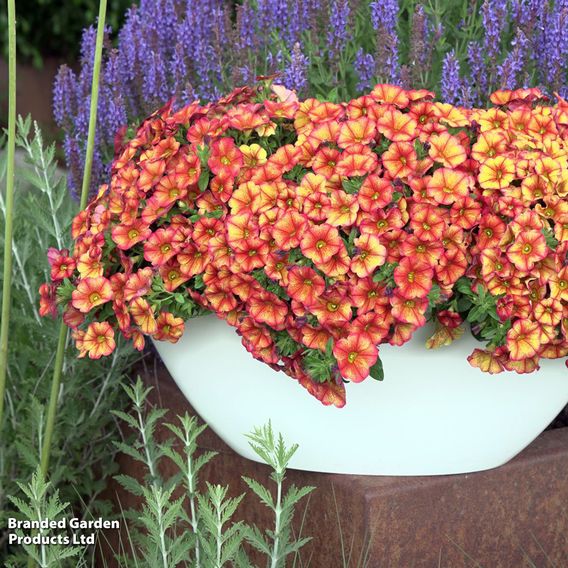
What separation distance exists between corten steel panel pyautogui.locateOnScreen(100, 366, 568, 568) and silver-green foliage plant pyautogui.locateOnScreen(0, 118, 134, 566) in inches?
17.5

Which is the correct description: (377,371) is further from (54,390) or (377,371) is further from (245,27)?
(245,27)

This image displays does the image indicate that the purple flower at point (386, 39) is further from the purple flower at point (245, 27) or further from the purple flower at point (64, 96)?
the purple flower at point (64, 96)

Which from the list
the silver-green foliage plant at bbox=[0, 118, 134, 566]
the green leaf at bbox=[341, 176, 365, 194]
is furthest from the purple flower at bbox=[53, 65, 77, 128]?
the green leaf at bbox=[341, 176, 365, 194]

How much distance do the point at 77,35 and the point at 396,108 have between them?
5.23m

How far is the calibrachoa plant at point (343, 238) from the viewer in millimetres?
1556

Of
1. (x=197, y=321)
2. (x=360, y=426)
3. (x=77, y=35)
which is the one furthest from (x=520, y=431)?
(x=77, y=35)

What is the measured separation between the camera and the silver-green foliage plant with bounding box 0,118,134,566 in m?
2.18

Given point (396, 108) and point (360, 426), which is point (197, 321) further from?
point (396, 108)

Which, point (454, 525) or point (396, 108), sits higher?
point (396, 108)

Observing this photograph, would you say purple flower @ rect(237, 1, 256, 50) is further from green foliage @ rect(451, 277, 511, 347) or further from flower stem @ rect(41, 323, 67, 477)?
green foliage @ rect(451, 277, 511, 347)

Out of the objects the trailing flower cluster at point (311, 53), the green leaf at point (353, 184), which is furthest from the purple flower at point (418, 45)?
the green leaf at point (353, 184)

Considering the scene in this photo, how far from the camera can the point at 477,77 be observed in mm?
2180

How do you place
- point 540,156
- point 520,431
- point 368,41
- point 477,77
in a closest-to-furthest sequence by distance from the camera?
point 540,156, point 520,431, point 477,77, point 368,41

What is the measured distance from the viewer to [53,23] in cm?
655
